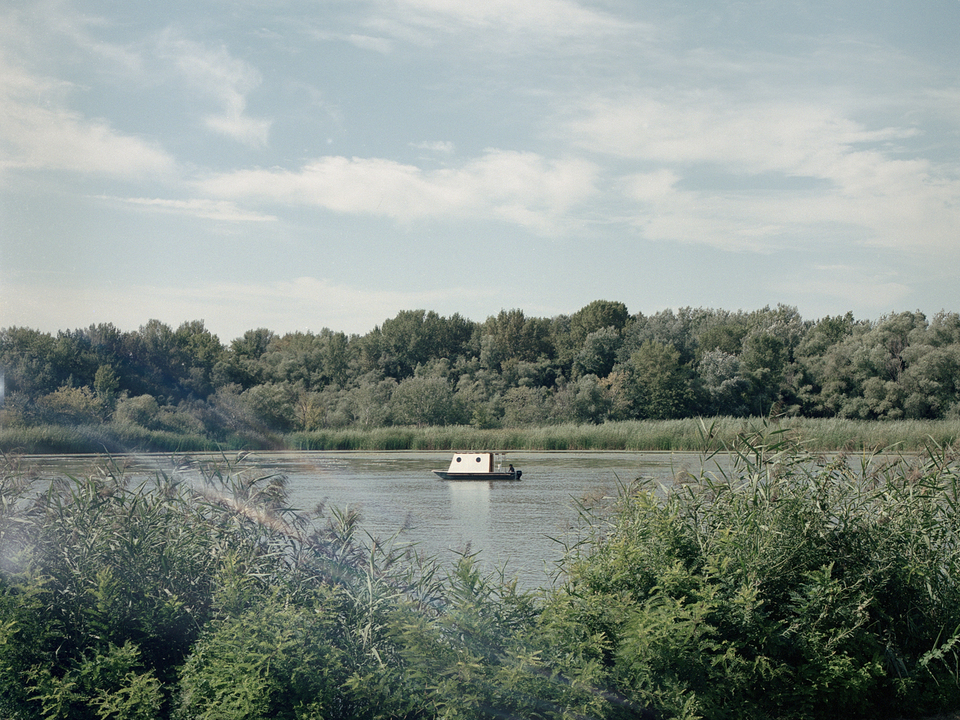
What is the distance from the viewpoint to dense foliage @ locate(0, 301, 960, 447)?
130 ft

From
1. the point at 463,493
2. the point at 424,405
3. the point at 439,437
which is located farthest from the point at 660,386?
the point at 463,493

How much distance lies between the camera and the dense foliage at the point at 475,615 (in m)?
4.00

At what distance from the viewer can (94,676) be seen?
13.3 ft

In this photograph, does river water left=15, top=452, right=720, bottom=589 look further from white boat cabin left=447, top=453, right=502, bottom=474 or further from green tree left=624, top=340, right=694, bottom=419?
green tree left=624, top=340, right=694, bottom=419

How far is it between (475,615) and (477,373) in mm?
47483

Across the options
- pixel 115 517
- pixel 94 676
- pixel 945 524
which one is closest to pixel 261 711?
pixel 94 676

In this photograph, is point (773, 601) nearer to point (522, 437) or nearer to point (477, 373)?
point (522, 437)

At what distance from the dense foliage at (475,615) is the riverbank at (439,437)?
22016mm

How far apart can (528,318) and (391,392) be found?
1625cm

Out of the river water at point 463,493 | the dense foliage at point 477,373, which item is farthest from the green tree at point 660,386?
the river water at point 463,493

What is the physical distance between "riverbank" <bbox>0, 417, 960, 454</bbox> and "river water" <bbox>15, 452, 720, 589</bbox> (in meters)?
0.88

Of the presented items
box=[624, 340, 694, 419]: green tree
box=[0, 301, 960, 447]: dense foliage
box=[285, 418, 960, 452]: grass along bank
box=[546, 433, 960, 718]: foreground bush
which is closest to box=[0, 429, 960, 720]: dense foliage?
box=[546, 433, 960, 718]: foreground bush

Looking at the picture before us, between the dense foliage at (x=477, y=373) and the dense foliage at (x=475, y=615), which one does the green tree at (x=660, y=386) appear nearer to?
the dense foliage at (x=477, y=373)

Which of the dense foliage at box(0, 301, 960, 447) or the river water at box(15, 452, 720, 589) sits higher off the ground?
the dense foliage at box(0, 301, 960, 447)
